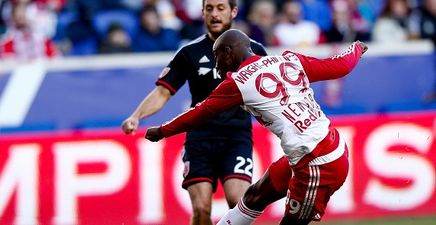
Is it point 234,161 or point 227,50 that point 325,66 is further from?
point 234,161

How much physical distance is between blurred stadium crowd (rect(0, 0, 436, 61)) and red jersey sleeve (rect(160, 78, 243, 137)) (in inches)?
327

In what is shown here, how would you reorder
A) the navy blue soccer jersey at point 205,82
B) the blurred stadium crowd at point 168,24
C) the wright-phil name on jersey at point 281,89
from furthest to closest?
the blurred stadium crowd at point 168,24 → the navy blue soccer jersey at point 205,82 → the wright-phil name on jersey at point 281,89

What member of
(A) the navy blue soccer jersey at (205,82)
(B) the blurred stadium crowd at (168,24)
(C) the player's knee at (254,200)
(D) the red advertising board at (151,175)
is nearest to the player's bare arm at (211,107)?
(C) the player's knee at (254,200)

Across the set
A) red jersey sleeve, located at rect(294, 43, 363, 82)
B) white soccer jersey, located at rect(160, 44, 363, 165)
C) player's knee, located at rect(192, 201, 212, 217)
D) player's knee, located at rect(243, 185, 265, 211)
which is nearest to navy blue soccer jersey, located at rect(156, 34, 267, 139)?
player's knee, located at rect(192, 201, 212, 217)

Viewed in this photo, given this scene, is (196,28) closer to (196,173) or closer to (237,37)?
(196,173)

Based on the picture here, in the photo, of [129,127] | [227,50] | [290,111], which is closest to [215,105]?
[227,50]

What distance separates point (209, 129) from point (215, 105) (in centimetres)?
170

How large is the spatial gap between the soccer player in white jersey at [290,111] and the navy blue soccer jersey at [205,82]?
1.46 meters

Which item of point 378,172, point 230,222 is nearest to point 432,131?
point 378,172

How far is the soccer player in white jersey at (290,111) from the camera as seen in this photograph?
7.96 metres

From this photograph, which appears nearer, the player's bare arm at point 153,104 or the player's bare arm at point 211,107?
the player's bare arm at point 211,107

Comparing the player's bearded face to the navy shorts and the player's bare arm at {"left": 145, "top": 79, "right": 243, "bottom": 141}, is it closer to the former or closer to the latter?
the navy shorts

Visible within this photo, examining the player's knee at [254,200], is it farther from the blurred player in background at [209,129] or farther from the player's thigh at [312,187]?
the blurred player in background at [209,129]

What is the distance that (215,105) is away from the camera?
798 cm
